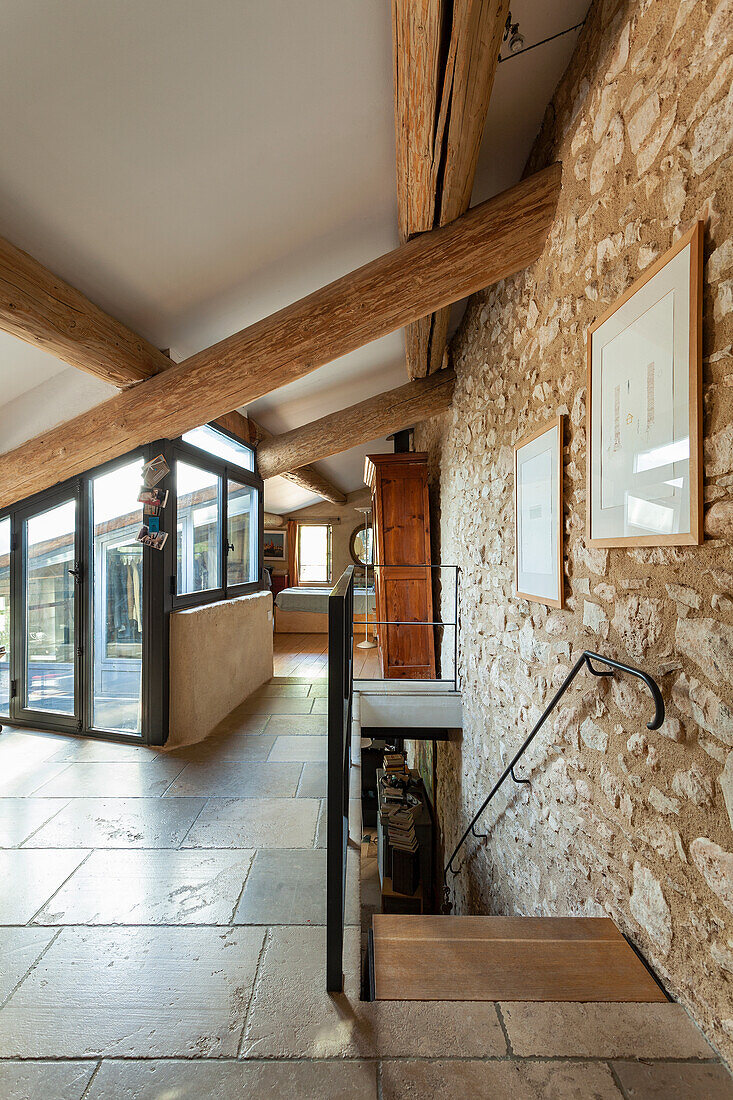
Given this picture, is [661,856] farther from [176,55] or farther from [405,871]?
[405,871]

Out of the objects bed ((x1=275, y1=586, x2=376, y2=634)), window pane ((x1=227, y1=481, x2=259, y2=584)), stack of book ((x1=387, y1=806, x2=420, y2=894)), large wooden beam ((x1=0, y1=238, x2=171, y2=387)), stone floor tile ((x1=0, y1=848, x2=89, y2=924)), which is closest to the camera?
stone floor tile ((x1=0, y1=848, x2=89, y2=924))

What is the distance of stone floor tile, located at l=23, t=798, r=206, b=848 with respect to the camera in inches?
87.8

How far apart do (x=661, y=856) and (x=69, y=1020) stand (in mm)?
1551

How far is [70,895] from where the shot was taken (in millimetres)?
1863

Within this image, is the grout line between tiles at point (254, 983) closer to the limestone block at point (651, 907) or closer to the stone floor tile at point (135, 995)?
the stone floor tile at point (135, 995)

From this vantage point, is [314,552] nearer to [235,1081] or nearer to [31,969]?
[31,969]

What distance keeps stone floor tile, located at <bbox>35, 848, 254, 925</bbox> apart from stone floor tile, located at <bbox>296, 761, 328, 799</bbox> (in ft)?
1.91

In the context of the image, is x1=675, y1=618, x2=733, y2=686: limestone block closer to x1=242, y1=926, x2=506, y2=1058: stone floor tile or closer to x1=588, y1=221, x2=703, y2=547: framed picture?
x1=588, y1=221, x2=703, y2=547: framed picture

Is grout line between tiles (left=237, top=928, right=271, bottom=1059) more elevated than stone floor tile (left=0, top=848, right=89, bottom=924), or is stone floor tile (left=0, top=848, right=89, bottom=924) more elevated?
grout line between tiles (left=237, top=928, right=271, bottom=1059)

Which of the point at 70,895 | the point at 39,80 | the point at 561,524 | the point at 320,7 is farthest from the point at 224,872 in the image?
the point at 320,7

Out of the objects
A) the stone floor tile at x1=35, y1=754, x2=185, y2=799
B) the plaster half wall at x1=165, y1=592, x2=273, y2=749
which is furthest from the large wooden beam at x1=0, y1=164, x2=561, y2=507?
the stone floor tile at x1=35, y1=754, x2=185, y2=799

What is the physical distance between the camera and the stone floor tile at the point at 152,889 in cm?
175

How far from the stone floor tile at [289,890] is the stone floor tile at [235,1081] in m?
0.50

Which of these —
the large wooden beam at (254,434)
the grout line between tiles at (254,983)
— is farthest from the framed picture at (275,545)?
the grout line between tiles at (254,983)
